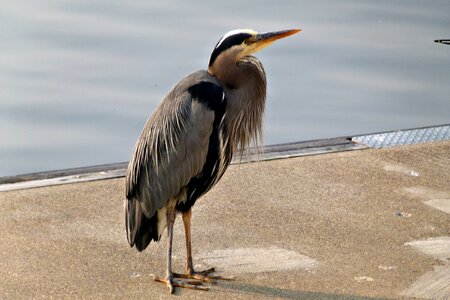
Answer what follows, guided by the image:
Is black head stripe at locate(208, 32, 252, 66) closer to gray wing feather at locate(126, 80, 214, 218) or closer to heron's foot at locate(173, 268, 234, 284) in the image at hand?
gray wing feather at locate(126, 80, 214, 218)

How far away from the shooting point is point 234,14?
11133mm

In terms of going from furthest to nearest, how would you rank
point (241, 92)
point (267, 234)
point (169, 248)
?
point (267, 234) < point (241, 92) < point (169, 248)

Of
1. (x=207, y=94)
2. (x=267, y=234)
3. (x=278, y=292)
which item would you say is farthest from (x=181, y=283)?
(x=207, y=94)

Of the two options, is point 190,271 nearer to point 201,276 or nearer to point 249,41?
point 201,276

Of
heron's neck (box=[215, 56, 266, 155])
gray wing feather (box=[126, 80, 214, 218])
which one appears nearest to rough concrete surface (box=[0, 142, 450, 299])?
gray wing feather (box=[126, 80, 214, 218])

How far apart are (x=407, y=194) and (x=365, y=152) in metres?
0.86

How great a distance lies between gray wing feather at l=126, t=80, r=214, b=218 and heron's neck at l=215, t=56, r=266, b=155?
0.16m

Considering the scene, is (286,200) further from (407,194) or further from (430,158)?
(430,158)

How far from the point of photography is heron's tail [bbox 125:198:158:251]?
5.14m

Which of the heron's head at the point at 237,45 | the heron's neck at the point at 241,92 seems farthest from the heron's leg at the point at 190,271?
the heron's head at the point at 237,45

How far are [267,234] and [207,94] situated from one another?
1.05 meters

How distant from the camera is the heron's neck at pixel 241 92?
5.18 metres

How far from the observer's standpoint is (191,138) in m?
5.07

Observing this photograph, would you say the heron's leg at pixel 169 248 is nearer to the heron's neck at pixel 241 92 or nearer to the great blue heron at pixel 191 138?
the great blue heron at pixel 191 138
